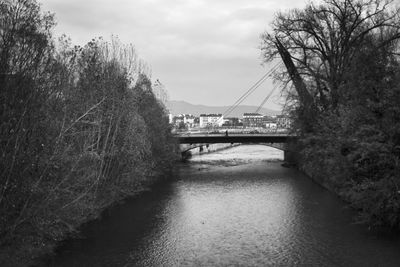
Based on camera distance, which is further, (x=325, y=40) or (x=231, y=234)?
(x=325, y=40)

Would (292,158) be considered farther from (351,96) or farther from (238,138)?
(351,96)

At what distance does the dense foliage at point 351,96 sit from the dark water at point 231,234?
5.65 ft

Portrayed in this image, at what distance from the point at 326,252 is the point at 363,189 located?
360 centimetres

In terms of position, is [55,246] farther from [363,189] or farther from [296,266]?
[363,189]

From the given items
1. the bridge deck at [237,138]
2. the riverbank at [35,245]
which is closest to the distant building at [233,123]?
the bridge deck at [237,138]

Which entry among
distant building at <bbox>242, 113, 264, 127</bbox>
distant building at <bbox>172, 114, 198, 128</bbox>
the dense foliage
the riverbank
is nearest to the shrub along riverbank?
the riverbank

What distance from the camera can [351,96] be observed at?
20156 mm

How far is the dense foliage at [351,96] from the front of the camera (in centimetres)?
1756

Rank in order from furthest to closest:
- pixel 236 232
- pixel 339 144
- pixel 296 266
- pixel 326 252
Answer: pixel 339 144, pixel 236 232, pixel 326 252, pixel 296 266

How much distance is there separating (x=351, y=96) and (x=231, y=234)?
331 inches

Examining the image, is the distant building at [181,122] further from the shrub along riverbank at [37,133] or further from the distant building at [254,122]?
the shrub along riverbank at [37,133]

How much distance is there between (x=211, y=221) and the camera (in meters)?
22.8

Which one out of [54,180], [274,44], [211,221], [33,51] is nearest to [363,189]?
[211,221]

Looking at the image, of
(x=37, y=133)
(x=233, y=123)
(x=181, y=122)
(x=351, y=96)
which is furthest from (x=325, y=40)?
(x=233, y=123)
